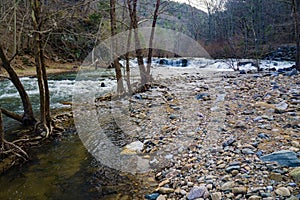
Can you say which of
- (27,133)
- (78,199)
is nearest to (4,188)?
(78,199)

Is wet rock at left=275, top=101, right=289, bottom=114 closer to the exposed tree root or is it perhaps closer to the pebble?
the pebble

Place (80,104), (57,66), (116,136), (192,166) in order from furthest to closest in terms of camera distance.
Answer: (57,66) → (80,104) → (116,136) → (192,166)

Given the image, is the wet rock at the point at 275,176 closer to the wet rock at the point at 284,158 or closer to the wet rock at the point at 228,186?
the wet rock at the point at 284,158

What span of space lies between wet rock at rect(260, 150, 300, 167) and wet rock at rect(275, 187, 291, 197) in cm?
45

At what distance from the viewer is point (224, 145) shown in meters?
3.39

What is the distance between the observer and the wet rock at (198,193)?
244 cm

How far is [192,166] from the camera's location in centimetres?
307

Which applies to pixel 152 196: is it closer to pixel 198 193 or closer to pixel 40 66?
pixel 198 193

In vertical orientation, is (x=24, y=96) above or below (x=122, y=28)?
below

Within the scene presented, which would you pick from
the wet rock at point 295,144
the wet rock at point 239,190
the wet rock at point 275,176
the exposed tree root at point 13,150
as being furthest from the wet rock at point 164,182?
the exposed tree root at point 13,150

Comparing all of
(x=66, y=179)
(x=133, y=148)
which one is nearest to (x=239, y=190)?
(x=133, y=148)

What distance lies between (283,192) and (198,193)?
760 mm

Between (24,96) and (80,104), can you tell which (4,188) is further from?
(80,104)

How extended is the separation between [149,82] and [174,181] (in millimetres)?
7014
